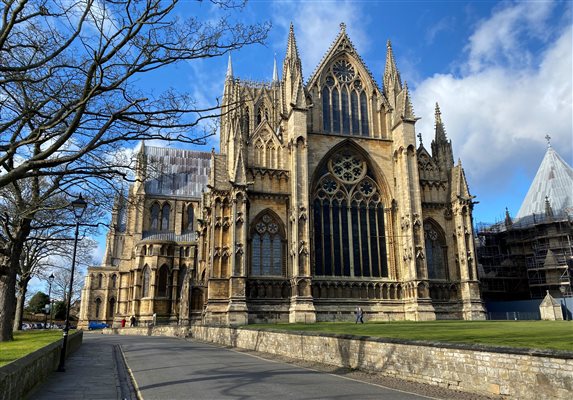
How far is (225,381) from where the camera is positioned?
1157 centimetres

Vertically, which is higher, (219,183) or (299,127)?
(299,127)

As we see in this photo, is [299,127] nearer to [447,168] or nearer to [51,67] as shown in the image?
[447,168]

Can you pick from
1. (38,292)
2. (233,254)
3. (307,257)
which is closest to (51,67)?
(233,254)

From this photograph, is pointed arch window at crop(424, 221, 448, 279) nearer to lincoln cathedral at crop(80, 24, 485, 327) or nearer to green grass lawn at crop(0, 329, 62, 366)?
lincoln cathedral at crop(80, 24, 485, 327)

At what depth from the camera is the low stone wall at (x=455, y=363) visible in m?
8.78

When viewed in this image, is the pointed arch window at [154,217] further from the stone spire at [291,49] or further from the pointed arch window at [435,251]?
the pointed arch window at [435,251]

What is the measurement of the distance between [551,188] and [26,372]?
173 feet

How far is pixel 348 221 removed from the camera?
111ft

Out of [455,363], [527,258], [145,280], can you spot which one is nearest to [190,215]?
[145,280]

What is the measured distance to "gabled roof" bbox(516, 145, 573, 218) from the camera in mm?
47875

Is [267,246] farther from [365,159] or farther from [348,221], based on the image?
[365,159]

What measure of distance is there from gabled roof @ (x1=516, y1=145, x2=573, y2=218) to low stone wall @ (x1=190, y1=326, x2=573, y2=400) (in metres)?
40.8

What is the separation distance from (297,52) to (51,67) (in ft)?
87.3

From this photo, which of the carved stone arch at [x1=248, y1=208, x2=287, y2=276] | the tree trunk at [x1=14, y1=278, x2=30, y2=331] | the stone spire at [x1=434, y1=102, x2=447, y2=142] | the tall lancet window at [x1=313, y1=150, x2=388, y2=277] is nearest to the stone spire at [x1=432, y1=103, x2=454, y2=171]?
the stone spire at [x1=434, y1=102, x2=447, y2=142]
